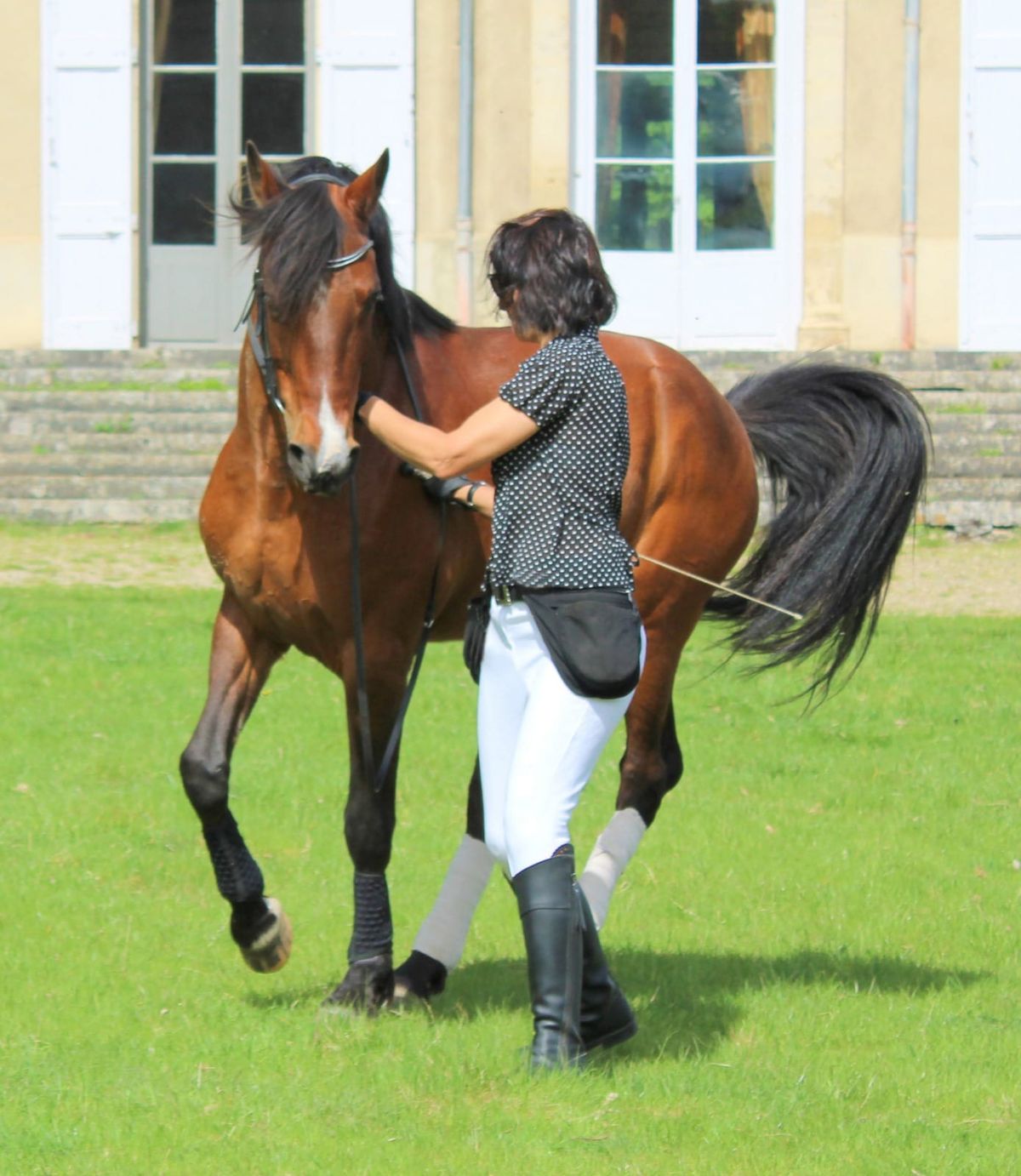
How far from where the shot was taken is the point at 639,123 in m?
16.5

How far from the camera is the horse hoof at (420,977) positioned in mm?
4938

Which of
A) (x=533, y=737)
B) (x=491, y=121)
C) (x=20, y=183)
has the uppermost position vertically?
(x=491, y=121)

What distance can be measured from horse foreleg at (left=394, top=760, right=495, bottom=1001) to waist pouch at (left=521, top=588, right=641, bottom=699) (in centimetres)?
104

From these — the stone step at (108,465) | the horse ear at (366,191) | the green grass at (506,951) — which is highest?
the horse ear at (366,191)

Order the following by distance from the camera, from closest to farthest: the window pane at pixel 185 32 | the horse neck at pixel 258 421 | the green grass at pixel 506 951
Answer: the green grass at pixel 506 951 → the horse neck at pixel 258 421 → the window pane at pixel 185 32

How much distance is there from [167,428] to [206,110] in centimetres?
357

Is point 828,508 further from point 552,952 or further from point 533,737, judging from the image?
point 552,952

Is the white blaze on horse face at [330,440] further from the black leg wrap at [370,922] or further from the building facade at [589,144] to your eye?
the building facade at [589,144]

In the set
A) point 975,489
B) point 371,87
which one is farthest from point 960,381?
point 371,87

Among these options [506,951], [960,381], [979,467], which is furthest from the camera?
[960,381]

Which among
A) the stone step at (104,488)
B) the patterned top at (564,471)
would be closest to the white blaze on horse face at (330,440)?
the patterned top at (564,471)

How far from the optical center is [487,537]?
204 inches

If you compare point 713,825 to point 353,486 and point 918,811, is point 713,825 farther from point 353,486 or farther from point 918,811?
point 353,486

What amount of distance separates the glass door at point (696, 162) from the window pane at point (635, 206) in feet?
0.03
